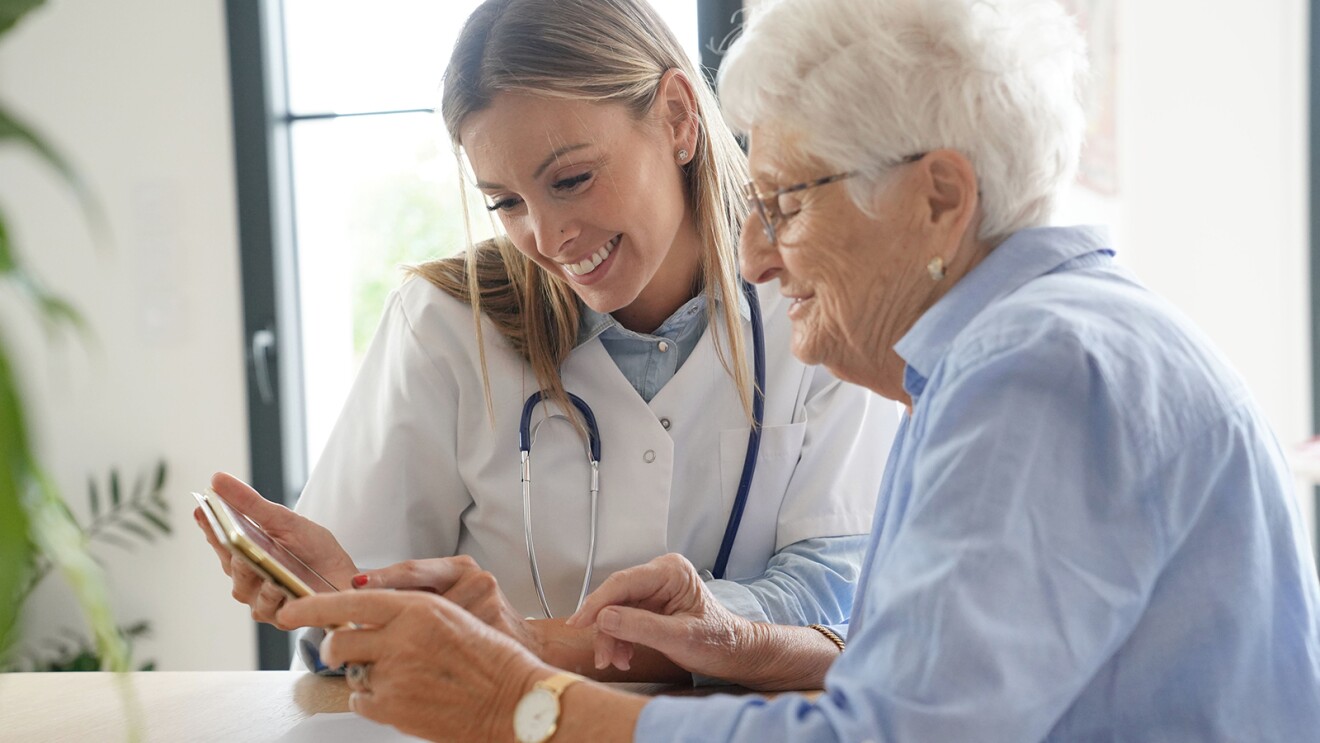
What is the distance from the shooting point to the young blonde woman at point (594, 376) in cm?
158

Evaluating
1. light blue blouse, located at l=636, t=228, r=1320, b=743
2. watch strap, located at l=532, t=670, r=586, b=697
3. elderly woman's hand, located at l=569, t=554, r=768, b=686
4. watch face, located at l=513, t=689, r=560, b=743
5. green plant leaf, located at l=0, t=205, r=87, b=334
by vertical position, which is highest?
green plant leaf, located at l=0, t=205, r=87, b=334

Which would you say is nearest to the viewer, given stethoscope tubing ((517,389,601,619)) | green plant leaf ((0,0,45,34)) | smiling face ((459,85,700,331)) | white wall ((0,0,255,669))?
green plant leaf ((0,0,45,34))

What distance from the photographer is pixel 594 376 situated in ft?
5.70

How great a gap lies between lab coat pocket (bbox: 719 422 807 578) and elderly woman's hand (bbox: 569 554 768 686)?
0.33 meters

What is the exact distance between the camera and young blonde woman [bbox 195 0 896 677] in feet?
5.19

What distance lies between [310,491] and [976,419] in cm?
119

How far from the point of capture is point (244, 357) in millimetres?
3316

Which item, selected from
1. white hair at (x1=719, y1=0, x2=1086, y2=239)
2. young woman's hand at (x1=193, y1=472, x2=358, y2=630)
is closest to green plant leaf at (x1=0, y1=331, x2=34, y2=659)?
white hair at (x1=719, y1=0, x2=1086, y2=239)

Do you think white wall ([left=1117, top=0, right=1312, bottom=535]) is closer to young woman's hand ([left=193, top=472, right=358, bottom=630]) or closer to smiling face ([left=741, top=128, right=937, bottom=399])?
smiling face ([left=741, top=128, right=937, bottom=399])

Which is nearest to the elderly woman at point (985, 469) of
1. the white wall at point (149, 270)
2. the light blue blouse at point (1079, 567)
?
the light blue blouse at point (1079, 567)

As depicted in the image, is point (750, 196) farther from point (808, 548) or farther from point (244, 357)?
point (244, 357)

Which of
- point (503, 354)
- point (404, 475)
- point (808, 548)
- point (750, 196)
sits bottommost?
point (808, 548)

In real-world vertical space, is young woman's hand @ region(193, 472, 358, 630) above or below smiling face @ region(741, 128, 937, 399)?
below

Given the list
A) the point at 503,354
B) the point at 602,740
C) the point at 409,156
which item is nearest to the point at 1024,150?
the point at 602,740
